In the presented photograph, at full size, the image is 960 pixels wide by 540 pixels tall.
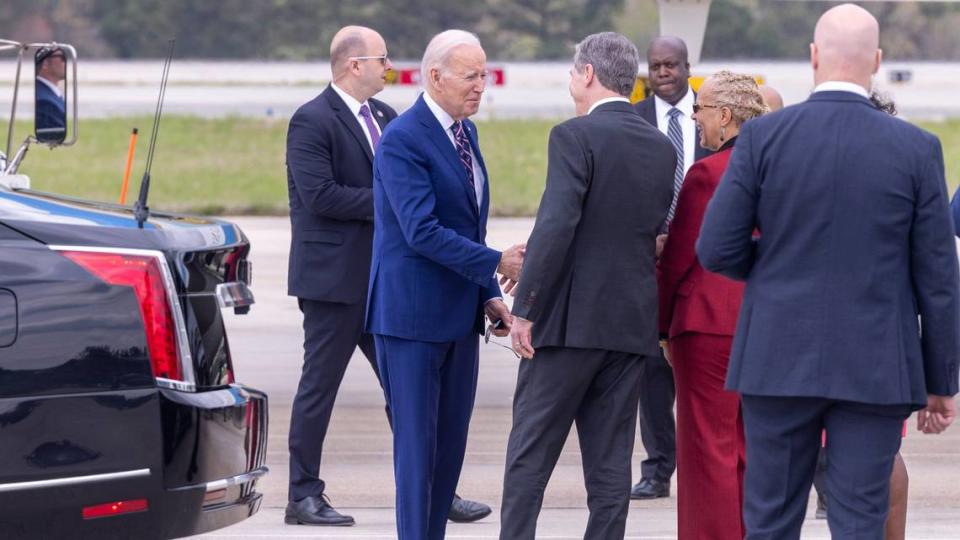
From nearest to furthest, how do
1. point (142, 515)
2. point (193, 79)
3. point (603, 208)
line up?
point (142, 515) → point (603, 208) → point (193, 79)

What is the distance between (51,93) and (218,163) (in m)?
24.6

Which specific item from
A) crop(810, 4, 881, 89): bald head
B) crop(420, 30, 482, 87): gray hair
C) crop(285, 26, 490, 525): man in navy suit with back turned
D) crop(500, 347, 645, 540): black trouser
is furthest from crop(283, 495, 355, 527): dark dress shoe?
crop(810, 4, 881, 89): bald head

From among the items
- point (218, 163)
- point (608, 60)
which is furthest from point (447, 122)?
point (218, 163)

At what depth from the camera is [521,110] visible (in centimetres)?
4088

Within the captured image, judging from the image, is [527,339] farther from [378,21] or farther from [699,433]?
[378,21]

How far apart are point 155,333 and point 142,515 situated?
0.54 meters

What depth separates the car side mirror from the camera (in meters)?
6.71

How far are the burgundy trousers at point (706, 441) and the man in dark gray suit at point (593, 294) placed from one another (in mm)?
272

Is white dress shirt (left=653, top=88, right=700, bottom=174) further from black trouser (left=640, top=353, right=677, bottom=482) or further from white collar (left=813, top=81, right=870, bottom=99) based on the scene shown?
white collar (left=813, top=81, right=870, bottom=99)

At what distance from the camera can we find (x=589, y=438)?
18.2 ft

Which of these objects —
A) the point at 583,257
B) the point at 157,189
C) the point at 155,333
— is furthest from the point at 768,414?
the point at 157,189

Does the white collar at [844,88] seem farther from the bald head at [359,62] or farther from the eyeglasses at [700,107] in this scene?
the bald head at [359,62]

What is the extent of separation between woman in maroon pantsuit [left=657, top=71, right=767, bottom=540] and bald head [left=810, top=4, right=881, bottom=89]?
1.14 m

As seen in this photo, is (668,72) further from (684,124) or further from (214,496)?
(214,496)
